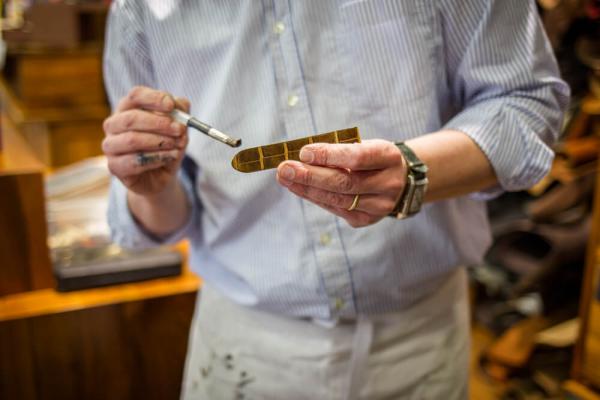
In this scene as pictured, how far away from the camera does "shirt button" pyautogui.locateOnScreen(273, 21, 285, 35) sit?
2.56ft

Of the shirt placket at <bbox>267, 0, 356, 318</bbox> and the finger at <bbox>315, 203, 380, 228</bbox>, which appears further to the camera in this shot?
the shirt placket at <bbox>267, 0, 356, 318</bbox>

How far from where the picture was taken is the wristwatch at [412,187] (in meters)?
0.64

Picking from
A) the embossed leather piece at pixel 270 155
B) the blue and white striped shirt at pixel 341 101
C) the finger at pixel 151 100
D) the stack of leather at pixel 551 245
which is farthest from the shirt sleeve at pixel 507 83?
the stack of leather at pixel 551 245

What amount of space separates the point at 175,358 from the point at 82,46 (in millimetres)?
2046

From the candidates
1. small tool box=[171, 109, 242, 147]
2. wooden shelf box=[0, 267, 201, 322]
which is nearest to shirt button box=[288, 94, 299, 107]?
small tool box=[171, 109, 242, 147]

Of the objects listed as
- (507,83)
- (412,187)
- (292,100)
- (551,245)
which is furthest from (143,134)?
(551,245)

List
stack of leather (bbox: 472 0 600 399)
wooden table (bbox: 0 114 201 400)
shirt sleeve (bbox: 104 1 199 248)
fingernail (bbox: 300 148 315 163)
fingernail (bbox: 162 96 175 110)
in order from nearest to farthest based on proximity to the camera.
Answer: fingernail (bbox: 300 148 315 163)
fingernail (bbox: 162 96 175 110)
shirt sleeve (bbox: 104 1 199 248)
wooden table (bbox: 0 114 201 400)
stack of leather (bbox: 472 0 600 399)

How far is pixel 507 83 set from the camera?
2.51ft

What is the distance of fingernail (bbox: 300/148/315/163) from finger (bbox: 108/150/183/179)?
0.83 feet

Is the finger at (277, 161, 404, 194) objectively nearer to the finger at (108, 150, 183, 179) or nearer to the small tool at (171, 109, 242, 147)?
the small tool at (171, 109, 242, 147)

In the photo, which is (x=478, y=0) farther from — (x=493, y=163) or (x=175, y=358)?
(x=175, y=358)

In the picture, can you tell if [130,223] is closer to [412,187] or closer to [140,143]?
[140,143]

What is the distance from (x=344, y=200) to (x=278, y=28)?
0.96 ft

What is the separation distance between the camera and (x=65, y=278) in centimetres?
140
